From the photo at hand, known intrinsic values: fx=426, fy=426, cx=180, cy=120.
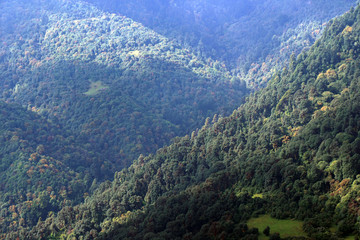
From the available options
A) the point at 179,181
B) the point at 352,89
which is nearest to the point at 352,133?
the point at 352,89

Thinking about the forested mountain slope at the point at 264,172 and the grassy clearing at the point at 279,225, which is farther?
the forested mountain slope at the point at 264,172

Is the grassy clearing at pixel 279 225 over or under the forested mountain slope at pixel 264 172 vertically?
under

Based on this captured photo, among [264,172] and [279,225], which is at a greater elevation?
[264,172]

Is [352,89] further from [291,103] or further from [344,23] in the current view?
[344,23]

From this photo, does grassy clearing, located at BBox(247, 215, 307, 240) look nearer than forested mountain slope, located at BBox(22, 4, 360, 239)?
Yes

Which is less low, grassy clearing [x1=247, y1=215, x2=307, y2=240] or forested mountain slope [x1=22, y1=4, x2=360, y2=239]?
forested mountain slope [x1=22, y1=4, x2=360, y2=239]
